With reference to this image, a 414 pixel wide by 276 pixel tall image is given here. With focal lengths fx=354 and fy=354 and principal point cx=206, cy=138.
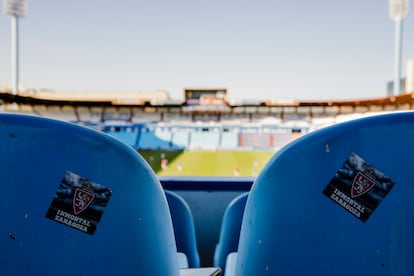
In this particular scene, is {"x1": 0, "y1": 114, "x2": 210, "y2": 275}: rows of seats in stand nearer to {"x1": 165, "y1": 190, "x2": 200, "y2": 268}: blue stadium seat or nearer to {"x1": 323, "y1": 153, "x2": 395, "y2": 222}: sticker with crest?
{"x1": 323, "y1": 153, "x2": 395, "y2": 222}: sticker with crest

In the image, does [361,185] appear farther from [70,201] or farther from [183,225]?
[183,225]

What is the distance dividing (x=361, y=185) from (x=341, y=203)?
0.13 ft

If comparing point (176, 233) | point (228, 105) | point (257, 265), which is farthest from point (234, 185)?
point (228, 105)

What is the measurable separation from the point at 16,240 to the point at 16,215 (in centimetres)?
4

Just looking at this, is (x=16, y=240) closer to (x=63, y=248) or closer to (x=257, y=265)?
(x=63, y=248)

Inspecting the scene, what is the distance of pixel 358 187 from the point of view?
1.78ft

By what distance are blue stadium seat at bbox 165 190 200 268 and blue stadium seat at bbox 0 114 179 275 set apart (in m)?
0.54

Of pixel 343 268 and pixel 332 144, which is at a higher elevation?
pixel 332 144

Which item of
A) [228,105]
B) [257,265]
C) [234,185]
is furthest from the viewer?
[228,105]

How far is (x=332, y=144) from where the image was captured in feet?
1.70

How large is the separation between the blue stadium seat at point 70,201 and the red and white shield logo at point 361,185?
1.01 ft

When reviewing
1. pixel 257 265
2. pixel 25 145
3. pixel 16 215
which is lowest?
pixel 257 265

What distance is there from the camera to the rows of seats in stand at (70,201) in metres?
0.50

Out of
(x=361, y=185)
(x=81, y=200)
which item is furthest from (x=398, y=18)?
(x=81, y=200)
